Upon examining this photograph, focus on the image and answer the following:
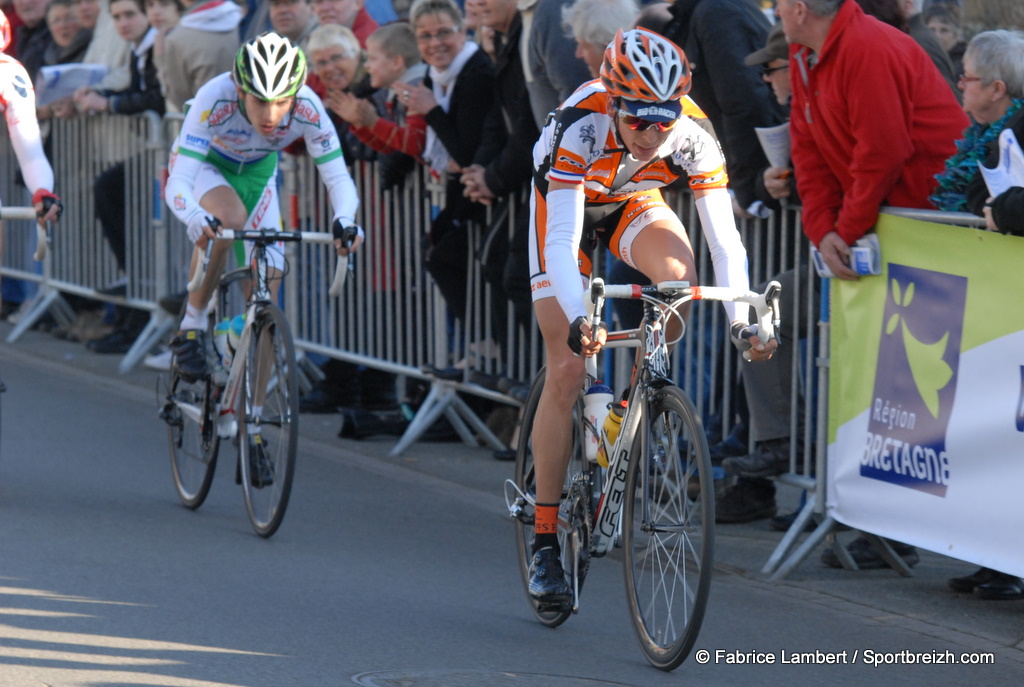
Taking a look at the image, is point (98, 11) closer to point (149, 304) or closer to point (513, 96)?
point (149, 304)

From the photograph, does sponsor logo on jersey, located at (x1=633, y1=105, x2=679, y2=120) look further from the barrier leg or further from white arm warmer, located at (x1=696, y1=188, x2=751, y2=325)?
the barrier leg

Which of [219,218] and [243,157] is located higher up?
[243,157]

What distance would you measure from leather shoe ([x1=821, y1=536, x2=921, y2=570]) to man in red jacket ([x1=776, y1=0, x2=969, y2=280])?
1210mm

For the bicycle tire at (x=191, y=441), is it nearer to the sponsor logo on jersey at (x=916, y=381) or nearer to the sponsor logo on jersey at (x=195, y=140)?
the sponsor logo on jersey at (x=195, y=140)

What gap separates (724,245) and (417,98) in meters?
3.86

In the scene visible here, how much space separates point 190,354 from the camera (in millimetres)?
7746

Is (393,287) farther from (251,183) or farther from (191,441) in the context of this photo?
(191,441)

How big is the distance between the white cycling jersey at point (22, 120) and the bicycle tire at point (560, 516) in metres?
2.91

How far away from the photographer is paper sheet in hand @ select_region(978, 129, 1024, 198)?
5590 millimetres

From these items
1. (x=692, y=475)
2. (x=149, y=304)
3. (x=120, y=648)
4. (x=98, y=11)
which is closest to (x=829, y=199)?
(x=692, y=475)

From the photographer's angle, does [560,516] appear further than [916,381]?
No

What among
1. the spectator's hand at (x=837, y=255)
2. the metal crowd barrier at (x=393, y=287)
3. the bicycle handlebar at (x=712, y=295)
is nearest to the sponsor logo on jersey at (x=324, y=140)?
the metal crowd barrier at (x=393, y=287)

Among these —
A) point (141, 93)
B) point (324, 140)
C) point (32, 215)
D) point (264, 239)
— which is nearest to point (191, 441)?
point (264, 239)

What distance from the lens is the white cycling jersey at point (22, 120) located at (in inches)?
290
